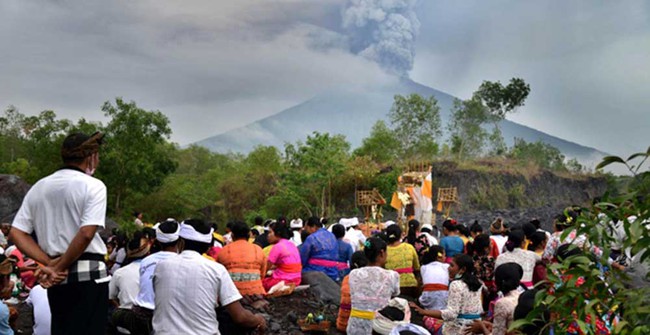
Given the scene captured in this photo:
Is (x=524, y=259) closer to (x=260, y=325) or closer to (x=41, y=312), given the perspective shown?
(x=260, y=325)

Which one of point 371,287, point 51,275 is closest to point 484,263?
point 371,287

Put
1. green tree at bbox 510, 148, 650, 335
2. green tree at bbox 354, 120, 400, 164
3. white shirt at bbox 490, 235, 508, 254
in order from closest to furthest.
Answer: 1. green tree at bbox 510, 148, 650, 335
2. white shirt at bbox 490, 235, 508, 254
3. green tree at bbox 354, 120, 400, 164

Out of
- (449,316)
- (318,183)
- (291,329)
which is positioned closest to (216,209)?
(318,183)

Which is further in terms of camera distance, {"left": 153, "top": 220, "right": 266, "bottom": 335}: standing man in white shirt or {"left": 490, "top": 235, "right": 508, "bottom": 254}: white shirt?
{"left": 490, "top": 235, "right": 508, "bottom": 254}: white shirt

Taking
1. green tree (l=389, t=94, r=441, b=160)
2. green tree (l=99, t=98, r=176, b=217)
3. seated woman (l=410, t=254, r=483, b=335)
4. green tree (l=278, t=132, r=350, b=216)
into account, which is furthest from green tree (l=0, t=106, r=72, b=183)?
seated woman (l=410, t=254, r=483, b=335)

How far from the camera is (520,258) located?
6.86m

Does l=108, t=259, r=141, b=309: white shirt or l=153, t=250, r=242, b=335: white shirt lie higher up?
l=153, t=250, r=242, b=335: white shirt

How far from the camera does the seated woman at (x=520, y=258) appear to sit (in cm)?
683

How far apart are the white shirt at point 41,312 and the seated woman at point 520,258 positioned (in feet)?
15.5

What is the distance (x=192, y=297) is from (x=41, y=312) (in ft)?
10.5

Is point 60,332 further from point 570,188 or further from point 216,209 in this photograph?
point 570,188

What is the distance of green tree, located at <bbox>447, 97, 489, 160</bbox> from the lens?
4544 cm

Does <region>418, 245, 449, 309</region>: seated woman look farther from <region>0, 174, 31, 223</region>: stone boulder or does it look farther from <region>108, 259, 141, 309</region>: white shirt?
<region>0, 174, 31, 223</region>: stone boulder

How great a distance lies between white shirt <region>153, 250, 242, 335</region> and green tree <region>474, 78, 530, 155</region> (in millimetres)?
43320
